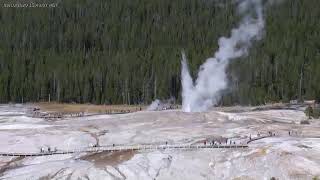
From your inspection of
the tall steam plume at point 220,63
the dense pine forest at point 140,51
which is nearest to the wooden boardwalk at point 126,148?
the tall steam plume at point 220,63

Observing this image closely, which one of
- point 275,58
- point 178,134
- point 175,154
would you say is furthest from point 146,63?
Answer: point 175,154

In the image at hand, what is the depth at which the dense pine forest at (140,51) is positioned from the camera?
100 meters

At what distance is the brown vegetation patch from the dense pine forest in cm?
4649

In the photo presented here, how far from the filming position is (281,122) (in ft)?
195

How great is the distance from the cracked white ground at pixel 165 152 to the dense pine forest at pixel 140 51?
33.3m

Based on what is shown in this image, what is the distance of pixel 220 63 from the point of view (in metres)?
99.9

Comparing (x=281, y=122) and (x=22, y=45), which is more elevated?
(x=22, y=45)

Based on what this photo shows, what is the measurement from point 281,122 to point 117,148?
19023 millimetres

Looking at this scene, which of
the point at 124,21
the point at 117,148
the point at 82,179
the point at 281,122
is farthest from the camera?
the point at 124,21

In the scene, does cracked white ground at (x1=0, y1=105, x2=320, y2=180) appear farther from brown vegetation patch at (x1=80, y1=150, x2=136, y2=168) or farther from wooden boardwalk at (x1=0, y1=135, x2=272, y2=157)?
wooden boardwalk at (x1=0, y1=135, x2=272, y2=157)

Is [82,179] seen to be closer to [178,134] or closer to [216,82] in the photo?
[178,134]

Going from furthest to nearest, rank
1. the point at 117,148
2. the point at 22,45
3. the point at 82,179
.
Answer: the point at 22,45, the point at 117,148, the point at 82,179

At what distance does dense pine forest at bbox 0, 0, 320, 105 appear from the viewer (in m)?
100

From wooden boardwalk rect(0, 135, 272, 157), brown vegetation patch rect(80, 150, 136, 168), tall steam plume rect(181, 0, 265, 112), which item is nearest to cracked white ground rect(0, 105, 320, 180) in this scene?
brown vegetation patch rect(80, 150, 136, 168)
